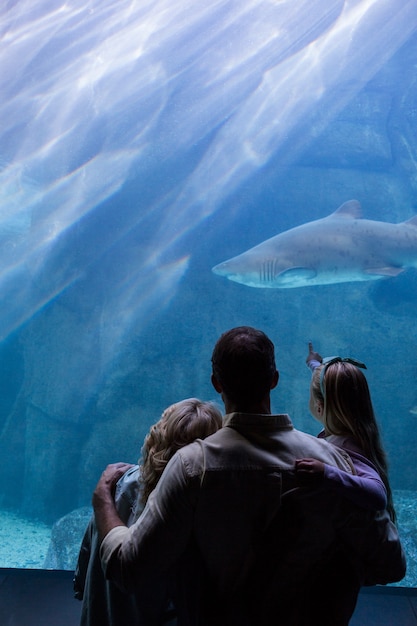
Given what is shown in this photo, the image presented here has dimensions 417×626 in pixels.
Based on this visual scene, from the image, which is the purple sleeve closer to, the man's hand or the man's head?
the man's head

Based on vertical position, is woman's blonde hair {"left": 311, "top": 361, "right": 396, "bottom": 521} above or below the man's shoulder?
below

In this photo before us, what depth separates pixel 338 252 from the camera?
5.66 m

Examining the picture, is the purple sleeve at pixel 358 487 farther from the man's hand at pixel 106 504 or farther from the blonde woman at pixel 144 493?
the man's hand at pixel 106 504

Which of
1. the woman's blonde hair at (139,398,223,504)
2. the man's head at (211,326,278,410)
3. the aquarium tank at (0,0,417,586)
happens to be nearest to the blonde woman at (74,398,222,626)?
the woman's blonde hair at (139,398,223,504)

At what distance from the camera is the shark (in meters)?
5.48

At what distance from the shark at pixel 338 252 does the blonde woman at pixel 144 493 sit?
177 inches

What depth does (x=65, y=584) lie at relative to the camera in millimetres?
2777

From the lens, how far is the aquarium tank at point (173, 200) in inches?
329

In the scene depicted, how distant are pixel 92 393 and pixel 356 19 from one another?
31.0ft

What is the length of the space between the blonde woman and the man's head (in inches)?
9.5

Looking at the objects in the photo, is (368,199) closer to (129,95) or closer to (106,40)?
(129,95)

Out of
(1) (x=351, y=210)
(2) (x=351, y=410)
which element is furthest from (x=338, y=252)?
(2) (x=351, y=410)

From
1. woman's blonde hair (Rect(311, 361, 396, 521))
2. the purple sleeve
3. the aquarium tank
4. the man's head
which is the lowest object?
the aquarium tank

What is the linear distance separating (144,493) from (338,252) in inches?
187
